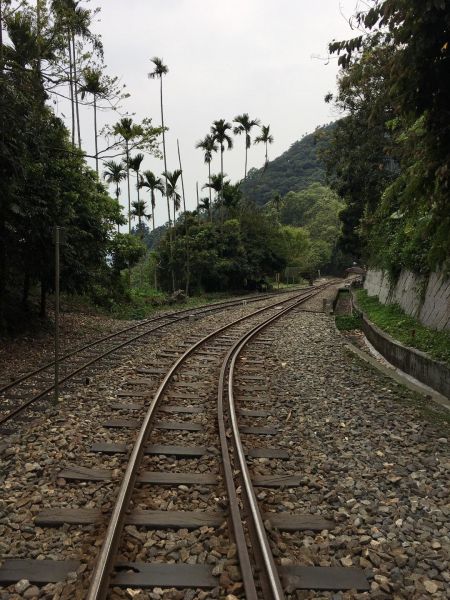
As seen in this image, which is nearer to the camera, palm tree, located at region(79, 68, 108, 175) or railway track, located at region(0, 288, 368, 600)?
railway track, located at region(0, 288, 368, 600)

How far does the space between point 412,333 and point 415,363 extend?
5.96 feet

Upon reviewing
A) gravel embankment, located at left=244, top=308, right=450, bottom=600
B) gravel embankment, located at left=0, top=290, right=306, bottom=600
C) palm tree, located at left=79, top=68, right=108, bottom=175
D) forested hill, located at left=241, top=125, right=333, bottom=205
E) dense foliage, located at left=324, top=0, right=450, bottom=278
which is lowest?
gravel embankment, located at left=244, top=308, right=450, bottom=600

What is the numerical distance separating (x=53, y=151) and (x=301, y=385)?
961 centimetres

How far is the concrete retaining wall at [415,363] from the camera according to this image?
24.8ft

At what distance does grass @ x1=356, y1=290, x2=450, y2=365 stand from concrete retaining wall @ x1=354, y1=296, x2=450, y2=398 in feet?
0.49

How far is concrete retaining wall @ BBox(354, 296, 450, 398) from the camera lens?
24.8ft

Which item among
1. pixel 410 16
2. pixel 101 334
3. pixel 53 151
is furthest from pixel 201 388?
pixel 53 151

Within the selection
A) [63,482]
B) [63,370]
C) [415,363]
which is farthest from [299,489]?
[63,370]

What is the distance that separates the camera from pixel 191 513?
3.98 meters

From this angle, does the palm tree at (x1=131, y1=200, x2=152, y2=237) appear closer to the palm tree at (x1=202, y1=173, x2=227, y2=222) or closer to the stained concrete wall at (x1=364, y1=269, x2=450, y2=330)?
the palm tree at (x1=202, y1=173, x2=227, y2=222)

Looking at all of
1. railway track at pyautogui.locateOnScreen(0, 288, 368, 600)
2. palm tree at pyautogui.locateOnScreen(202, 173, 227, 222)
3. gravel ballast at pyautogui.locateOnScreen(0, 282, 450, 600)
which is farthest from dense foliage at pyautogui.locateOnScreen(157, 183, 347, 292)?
railway track at pyautogui.locateOnScreen(0, 288, 368, 600)

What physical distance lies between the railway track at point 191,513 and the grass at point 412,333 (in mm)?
3516

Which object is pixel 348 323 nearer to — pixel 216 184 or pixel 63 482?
pixel 63 482

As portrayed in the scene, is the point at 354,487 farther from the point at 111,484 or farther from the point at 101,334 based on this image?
the point at 101,334
